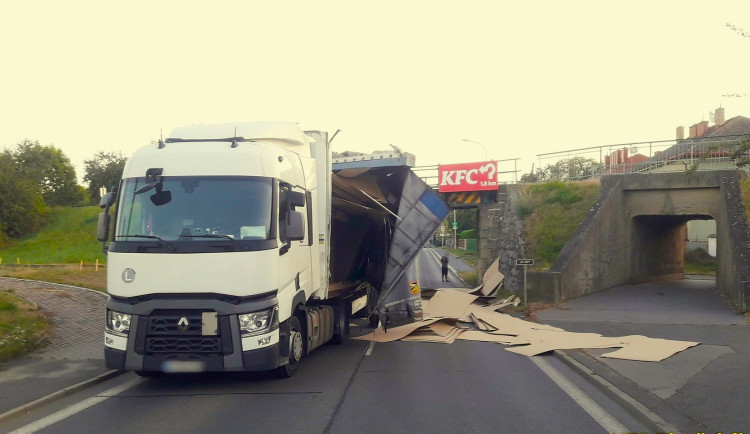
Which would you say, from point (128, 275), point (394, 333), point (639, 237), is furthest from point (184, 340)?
point (639, 237)

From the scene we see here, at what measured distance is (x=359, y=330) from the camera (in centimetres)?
1581

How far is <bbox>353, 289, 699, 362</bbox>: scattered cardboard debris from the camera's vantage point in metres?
11.5

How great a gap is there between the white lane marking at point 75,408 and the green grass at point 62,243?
29524 millimetres

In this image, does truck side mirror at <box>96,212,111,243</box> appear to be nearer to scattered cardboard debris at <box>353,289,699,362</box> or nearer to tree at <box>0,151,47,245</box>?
scattered cardboard debris at <box>353,289,699,362</box>

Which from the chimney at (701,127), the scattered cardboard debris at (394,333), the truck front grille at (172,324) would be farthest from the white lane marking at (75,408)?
the chimney at (701,127)

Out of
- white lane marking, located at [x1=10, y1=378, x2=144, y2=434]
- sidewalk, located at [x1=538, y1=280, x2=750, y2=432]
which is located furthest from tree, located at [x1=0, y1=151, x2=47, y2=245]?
white lane marking, located at [x1=10, y1=378, x2=144, y2=434]

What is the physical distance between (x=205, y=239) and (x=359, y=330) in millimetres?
8194

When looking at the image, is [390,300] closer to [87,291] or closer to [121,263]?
[121,263]

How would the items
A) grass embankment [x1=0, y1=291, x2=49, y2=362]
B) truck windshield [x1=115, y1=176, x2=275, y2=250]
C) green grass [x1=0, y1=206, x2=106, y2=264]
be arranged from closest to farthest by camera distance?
truck windshield [x1=115, y1=176, x2=275, y2=250]
grass embankment [x1=0, y1=291, x2=49, y2=362]
green grass [x1=0, y1=206, x2=106, y2=264]

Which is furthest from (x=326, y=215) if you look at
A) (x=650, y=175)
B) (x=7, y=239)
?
(x=7, y=239)

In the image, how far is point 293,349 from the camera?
368 inches

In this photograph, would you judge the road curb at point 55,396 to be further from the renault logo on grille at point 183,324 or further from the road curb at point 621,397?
the road curb at point 621,397

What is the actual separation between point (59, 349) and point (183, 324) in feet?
15.5

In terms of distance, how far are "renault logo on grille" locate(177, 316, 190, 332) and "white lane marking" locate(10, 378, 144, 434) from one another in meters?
1.34
